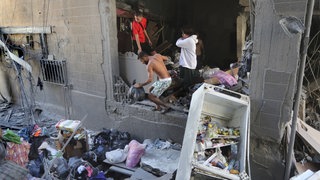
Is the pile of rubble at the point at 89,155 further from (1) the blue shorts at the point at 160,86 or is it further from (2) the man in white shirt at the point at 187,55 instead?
(2) the man in white shirt at the point at 187,55

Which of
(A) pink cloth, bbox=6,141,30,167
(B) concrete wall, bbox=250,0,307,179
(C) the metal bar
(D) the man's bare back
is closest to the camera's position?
(B) concrete wall, bbox=250,0,307,179

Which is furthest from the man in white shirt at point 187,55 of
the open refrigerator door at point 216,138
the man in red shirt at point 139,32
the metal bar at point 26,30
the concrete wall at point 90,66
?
the metal bar at point 26,30

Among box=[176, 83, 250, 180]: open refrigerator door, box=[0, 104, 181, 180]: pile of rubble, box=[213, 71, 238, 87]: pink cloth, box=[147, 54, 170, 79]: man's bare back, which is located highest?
box=[147, 54, 170, 79]: man's bare back

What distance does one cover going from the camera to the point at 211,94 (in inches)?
149

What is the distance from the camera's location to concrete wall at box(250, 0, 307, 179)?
3.81 m

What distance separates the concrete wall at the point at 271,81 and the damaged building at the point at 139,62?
0.04ft

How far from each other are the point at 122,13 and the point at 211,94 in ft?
16.4

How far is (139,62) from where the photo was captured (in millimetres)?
6473

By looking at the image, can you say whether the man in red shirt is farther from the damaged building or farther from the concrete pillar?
the concrete pillar

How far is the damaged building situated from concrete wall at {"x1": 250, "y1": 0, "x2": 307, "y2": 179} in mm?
13

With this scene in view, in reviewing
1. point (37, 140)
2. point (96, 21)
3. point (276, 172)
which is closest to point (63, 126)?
point (37, 140)

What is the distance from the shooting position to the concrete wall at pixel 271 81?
12.5ft

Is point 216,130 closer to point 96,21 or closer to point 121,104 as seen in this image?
point 121,104

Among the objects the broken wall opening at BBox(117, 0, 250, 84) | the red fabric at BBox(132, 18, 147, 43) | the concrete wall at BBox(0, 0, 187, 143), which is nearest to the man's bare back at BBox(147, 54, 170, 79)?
the concrete wall at BBox(0, 0, 187, 143)
